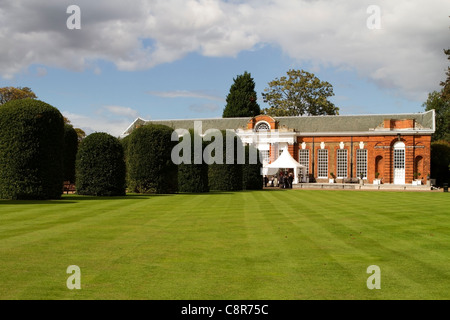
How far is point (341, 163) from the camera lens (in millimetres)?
56375

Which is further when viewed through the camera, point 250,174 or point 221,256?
point 250,174

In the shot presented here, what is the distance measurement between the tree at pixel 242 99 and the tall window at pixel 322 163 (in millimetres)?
20163

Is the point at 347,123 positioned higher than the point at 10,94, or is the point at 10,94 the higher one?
the point at 10,94

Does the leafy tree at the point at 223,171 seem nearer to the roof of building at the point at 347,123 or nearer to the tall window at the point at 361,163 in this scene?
the roof of building at the point at 347,123

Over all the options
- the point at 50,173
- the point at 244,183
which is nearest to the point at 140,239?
the point at 50,173

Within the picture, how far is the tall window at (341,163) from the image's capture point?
5622 centimetres

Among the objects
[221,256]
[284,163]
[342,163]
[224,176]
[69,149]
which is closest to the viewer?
[221,256]

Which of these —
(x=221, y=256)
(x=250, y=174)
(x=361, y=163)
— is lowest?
(x=221, y=256)

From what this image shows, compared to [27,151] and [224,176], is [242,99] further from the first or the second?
[27,151]

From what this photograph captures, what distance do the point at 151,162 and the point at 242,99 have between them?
47981mm

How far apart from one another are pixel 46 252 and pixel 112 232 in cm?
259

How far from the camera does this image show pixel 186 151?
31.1 metres

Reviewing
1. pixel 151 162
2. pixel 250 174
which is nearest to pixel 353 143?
pixel 250 174
